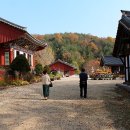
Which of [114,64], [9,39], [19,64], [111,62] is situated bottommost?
[19,64]

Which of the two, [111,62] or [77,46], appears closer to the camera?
[111,62]

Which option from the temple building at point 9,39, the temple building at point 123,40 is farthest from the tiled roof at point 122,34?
the temple building at point 9,39

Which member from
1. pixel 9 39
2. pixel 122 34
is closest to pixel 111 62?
pixel 9 39

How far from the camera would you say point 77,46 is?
433 feet

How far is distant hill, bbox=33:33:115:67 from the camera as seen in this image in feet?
390

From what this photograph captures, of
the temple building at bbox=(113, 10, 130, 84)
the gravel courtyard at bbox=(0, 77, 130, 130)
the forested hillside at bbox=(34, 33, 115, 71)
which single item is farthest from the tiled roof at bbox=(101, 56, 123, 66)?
the gravel courtyard at bbox=(0, 77, 130, 130)

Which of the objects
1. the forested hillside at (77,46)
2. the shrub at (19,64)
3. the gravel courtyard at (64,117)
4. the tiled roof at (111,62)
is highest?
the forested hillside at (77,46)

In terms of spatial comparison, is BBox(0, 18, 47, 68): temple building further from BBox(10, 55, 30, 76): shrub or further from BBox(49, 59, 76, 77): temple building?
BBox(49, 59, 76, 77): temple building

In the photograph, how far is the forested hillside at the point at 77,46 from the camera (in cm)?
11875

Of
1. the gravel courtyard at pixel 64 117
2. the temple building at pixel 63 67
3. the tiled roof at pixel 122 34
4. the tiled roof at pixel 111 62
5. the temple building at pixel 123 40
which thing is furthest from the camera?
the temple building at pixel 63 67

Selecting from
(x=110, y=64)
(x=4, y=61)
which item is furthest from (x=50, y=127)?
(x=110, y=64)

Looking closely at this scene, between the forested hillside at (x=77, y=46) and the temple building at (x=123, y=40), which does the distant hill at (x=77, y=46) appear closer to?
the forested hillside at (x=77, y=46)

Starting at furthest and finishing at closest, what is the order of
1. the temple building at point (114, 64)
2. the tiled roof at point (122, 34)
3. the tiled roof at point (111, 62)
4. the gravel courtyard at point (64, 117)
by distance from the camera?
the tiled roof at point (111, 62) → the temple building at point (114, 64) → the tiled roof at point (122, 34) → the gravel courtyard at point (64, 117)

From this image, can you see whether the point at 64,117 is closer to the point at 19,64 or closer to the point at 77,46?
the point at 19,64
